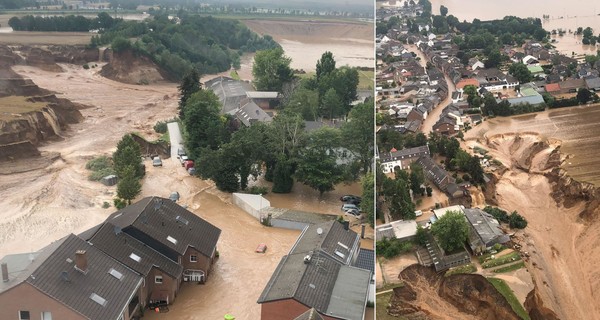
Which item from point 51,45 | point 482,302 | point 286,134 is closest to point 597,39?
point 286,134

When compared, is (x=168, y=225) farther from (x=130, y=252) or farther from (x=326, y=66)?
(x=326, y=66)

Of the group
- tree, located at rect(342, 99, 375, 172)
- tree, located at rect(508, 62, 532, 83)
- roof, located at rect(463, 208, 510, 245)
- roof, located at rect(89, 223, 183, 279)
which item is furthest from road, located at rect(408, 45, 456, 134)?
roof, located at rect(89, 223, 183, 279)

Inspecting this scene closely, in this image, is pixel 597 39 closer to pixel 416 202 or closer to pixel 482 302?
pixel 416 202

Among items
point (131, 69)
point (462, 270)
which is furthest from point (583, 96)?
point (131, 69)

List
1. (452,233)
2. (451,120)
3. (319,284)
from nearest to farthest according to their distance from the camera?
1. (319,284)
2. (452,233)
3. (451,120)

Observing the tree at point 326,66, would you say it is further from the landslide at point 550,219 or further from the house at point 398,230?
the house at point 398,230

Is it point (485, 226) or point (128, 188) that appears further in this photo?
point (128, 188)
